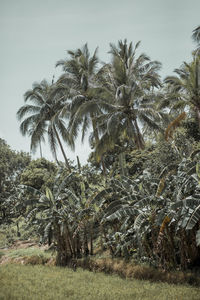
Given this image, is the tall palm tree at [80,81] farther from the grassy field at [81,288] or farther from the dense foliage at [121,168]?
the grassy field at [81,288]

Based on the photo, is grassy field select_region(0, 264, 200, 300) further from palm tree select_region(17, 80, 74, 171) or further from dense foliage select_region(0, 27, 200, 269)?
palm tree select_region(17, 80, 74, 171)

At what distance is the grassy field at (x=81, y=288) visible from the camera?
687 cm

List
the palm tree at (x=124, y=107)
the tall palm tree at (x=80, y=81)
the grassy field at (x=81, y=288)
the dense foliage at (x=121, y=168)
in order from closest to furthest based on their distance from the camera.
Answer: the grassy field at (x=81, y=288), the dense foliage at (x=121, y=168), the palm tree at (x=124, y=107), the tall palm tree at (x=80, y=81)

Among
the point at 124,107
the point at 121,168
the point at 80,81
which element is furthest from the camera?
the point at 80,81

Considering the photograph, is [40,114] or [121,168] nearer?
[121,168]

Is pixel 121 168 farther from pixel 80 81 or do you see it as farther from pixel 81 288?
pixel 80 81

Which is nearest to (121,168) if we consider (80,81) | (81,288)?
(81,288)

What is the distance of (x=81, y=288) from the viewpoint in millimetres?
7781

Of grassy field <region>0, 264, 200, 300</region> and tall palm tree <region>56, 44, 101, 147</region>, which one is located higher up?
tall palm tree <region>56, 44, 101, 147</region>

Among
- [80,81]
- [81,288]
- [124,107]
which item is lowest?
[81,288]

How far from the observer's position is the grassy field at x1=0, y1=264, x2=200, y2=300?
6867mm

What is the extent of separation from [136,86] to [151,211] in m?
10.3

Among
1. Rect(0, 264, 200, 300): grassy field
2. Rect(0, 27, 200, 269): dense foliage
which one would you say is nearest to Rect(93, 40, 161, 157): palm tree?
Rect(0, 27, 200, 269): dense foliage

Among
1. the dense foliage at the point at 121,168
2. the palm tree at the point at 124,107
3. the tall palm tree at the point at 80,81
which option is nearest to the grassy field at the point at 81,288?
the dense foliage at the point at 121,168
